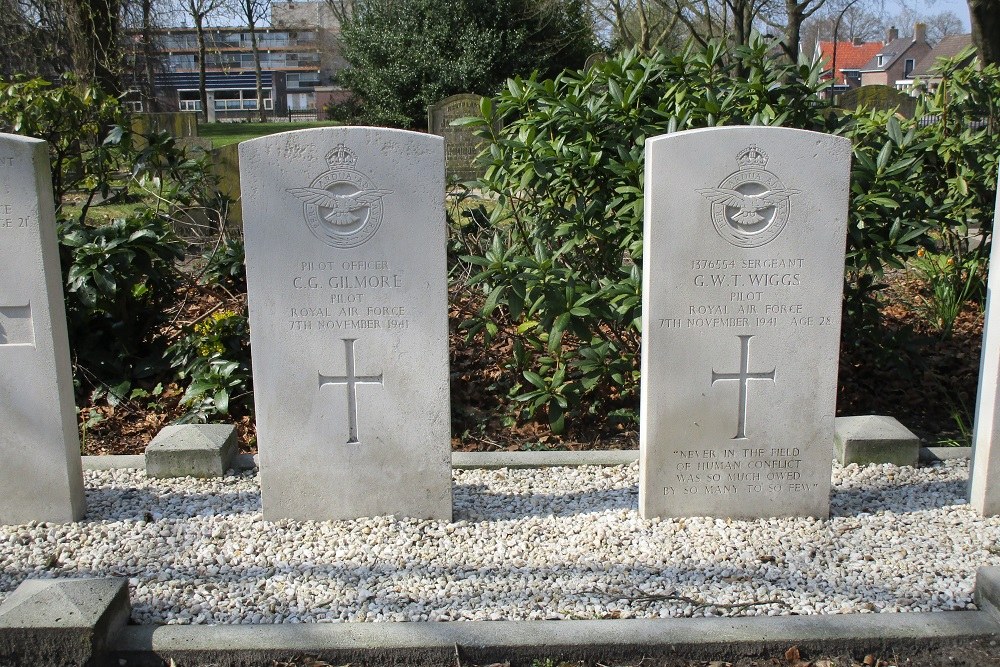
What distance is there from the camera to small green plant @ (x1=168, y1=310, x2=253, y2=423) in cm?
522

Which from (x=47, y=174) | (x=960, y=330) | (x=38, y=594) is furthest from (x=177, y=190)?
(x=960, y=330)

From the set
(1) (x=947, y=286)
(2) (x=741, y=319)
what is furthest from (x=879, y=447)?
(1) (x=947, y=286)

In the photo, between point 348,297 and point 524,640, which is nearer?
point 524,640

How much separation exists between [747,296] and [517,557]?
1.43 m

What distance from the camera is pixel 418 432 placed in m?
3.83

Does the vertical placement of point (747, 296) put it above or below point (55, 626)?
above

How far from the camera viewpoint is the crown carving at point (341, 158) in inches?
141

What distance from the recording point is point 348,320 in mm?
3707

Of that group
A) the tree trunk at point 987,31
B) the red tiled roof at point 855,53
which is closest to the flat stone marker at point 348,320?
the tree trunk at point 987,31

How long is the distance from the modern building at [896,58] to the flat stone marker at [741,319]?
3107 inches

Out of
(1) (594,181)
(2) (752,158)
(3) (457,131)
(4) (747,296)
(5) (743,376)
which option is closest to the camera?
(2) (752,158)

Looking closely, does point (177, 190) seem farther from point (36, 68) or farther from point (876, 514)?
point (36, 68)

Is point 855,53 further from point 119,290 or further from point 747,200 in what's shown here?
point 747,200

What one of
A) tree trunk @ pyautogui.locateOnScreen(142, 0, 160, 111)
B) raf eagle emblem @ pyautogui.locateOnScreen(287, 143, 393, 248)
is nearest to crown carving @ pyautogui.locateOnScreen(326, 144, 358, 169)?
raf eagle emblem @ pyautogui.locateOnScreen(287, 143, 393, 248)
